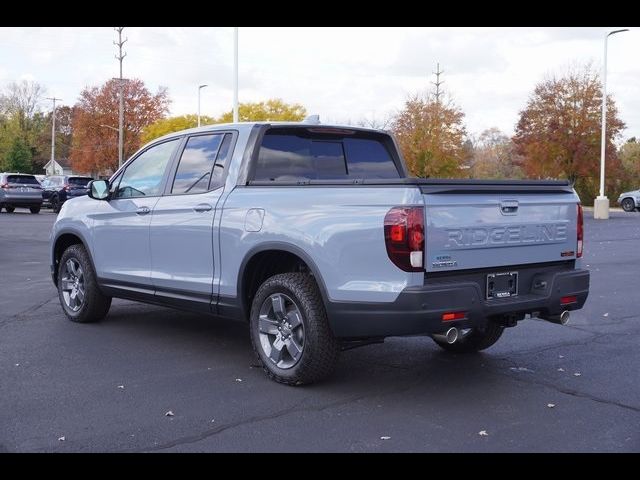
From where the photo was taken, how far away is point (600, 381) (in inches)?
223

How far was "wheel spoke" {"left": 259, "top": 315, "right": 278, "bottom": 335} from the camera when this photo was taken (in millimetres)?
5566

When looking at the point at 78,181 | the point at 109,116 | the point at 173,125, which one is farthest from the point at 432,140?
the point at 109,116

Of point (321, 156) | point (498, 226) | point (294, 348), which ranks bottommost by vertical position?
point (294, 348)

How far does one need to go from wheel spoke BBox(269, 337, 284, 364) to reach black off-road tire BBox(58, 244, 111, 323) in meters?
2.73

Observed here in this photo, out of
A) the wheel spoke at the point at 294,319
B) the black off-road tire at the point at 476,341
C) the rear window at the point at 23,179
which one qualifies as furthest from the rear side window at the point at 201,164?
the rear window at the point at 23,179

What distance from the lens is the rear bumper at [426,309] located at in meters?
4.75

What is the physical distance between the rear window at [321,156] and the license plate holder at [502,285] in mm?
1852

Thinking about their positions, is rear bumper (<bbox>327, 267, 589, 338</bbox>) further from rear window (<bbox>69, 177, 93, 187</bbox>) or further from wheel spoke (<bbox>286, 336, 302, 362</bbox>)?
rear window (<bbox>69, 177, 93, 187</bbox>)

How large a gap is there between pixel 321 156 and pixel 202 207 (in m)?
1.12

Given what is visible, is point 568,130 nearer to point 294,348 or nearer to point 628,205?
point 628,205

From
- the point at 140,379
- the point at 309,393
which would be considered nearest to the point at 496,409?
the point at 309,393

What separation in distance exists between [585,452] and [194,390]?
2.63 metres

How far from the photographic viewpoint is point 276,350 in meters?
5.56
